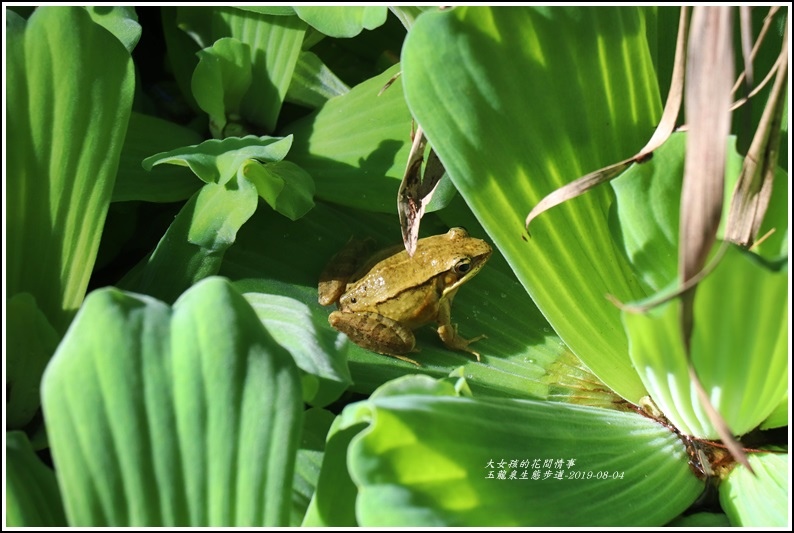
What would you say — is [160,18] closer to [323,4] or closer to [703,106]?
[323,4]

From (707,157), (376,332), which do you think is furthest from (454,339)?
(707,157)

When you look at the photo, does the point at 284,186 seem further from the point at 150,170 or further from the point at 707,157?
the point at 707,157

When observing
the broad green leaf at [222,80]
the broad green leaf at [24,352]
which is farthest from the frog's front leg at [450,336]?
the broad green leaf at [24,352]

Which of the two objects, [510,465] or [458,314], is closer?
[510,465]

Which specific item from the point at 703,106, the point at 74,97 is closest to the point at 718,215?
the point at 703,106

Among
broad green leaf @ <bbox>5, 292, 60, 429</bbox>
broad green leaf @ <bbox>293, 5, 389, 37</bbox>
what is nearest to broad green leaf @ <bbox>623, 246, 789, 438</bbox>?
broad green leaf @ <bbox>293, 5, 389, 37</bbox>

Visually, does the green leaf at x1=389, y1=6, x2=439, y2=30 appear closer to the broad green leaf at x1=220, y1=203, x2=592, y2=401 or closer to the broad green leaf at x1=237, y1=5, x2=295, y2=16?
the broad green leaf at x1=237, y1=5, x2=295, y2=16

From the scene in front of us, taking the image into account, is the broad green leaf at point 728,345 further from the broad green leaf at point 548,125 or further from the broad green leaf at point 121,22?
the broad green leaf at point 121,22
